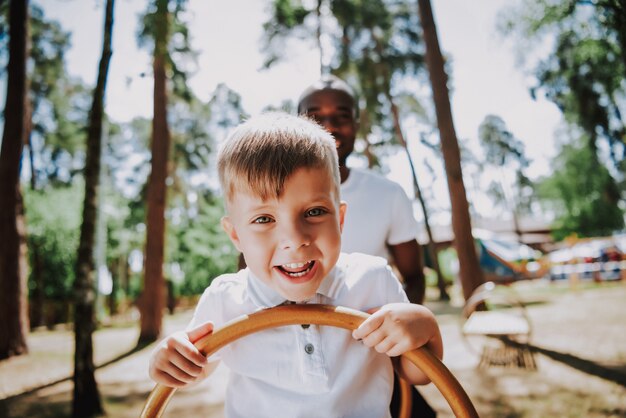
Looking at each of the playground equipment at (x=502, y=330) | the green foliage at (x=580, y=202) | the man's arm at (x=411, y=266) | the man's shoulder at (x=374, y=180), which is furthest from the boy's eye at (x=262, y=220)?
the green foliage at (x=580, y=202)

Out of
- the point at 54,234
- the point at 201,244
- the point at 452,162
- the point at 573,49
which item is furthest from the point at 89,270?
the point at 201,244

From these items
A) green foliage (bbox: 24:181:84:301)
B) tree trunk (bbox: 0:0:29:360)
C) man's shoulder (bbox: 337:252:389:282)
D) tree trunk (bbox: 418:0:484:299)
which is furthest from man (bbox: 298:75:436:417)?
green foliage (bbox: 24:181:84:301)

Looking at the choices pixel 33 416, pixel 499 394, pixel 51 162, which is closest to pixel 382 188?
pixel 499 394

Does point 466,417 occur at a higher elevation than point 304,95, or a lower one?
lower

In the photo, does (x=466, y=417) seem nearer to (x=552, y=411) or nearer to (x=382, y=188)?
(x=382, y=188)

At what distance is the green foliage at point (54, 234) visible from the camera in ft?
62.5

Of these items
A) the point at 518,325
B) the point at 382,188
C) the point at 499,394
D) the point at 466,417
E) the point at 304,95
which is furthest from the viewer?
the point at 518,325

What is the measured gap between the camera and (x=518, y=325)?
5770mm

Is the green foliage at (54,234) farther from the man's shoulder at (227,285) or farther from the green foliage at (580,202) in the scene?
the green foliage at (580,202)

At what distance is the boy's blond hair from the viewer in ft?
3.45

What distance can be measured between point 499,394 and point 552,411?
0.74m

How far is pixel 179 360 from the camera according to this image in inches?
39.0

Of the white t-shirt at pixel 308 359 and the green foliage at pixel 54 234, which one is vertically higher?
the green foliage at pixel 54 234

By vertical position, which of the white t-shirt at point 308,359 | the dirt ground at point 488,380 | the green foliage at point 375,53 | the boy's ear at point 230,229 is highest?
the green foliage at point 375,53
